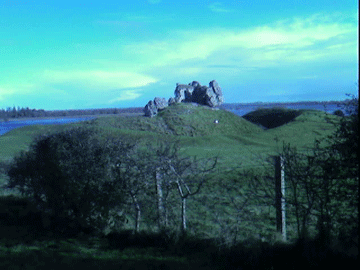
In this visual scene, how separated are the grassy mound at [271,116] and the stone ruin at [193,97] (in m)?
4.48

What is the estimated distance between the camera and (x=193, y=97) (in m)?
49.8

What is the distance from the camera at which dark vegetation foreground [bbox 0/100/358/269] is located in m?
5.48

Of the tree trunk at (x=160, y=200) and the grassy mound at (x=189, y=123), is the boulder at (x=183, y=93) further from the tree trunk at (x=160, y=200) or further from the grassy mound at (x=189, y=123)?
the tree trunk at (x=160, y=200)

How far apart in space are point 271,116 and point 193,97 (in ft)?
29.6

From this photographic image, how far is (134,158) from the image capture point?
7.75 metres

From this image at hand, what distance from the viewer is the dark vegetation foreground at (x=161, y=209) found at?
5484 millimetres

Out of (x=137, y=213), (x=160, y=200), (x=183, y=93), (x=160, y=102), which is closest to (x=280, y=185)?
(x=160, y=200)

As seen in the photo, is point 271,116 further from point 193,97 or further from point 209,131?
point 209,131

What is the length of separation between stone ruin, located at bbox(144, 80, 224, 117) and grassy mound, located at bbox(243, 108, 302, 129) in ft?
14.7

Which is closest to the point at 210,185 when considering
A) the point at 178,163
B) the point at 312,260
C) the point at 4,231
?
the point at 178,163

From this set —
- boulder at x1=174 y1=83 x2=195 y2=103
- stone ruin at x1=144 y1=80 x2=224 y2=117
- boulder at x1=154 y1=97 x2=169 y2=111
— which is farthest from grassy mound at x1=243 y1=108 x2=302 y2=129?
boulder at x1=154 y1=97 x2=169 y2=111

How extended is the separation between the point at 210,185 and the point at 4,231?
4.98 metres

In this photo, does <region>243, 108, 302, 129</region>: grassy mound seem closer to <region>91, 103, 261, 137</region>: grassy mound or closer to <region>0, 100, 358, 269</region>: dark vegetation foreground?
<region>91, 103, 261, 137</region>: grassy mound

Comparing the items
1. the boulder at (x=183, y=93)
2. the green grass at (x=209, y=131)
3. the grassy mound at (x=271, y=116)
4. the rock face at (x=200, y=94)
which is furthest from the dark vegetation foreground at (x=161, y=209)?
the boulder at (x=183, y=93)
